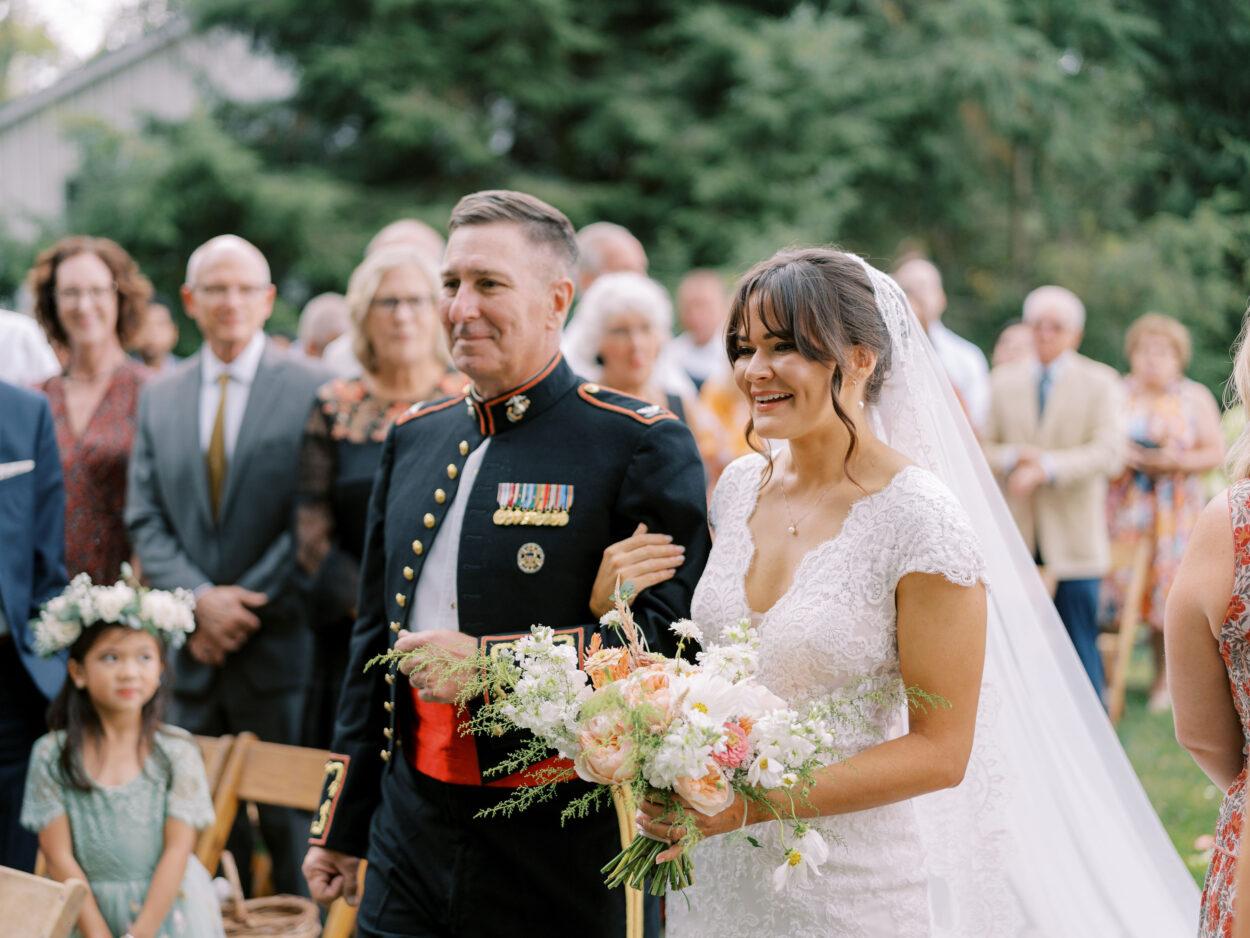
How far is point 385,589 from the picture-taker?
3373mm

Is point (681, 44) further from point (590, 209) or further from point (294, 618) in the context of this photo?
point (294, 618)

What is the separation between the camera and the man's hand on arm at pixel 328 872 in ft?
11.0

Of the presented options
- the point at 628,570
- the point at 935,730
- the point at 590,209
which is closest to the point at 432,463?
the point at 628,570

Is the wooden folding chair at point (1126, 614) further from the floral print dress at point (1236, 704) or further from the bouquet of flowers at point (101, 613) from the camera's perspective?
the floral print dress at point (1236, 704)

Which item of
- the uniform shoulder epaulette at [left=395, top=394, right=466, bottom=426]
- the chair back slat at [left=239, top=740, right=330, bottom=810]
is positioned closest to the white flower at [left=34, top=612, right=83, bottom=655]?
the chair back slat at [left=239, top=740, right=330, bottom=810]

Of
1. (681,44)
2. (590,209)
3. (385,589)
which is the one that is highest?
(681,44)

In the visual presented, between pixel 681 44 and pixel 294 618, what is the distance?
1210 centimetres

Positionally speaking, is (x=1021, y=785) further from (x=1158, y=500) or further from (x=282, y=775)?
(x=1158, y=500)

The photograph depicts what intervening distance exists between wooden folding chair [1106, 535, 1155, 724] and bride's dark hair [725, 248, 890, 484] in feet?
20.6

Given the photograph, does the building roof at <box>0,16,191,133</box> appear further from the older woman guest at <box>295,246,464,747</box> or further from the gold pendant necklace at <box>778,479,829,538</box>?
the gold pendant necklace at <box>778,479,829,538</box>

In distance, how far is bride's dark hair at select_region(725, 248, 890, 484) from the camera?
2.68 meters

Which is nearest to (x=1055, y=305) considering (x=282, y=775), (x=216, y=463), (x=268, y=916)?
(x=216, y=463)

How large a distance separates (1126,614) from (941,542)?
6473mm

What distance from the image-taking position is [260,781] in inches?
A: 177
